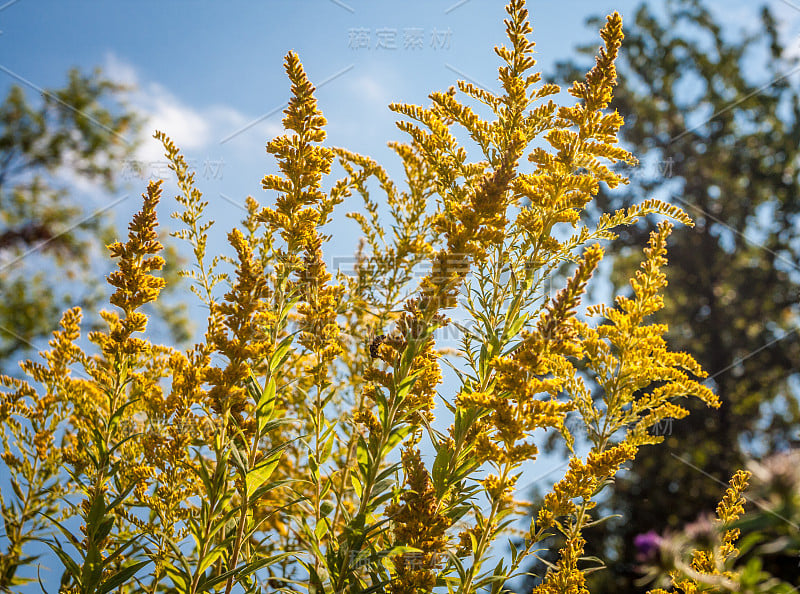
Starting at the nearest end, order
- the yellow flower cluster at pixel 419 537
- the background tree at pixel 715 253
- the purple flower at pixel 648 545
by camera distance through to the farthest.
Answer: the purple flower at pixel 648 545
the yellow flower cluster at pixel 419 537
the background tree at pixel 715 253

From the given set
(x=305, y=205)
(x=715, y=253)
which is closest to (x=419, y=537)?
(x=305, y=205)

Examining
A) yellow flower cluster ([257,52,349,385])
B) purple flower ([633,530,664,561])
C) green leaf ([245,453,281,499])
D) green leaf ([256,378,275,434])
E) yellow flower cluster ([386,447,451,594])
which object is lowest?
purple flower ([633,530,664,561])

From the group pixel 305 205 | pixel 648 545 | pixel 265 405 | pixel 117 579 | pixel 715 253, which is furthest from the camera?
pixel 715 253

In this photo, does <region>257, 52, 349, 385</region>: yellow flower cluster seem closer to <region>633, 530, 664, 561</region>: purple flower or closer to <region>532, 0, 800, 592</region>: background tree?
<region>633, 530, 664, 561</region>: purple flower

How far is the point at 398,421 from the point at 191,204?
1.04 metres

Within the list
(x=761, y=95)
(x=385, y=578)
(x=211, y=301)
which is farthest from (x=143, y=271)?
(x=761, y=95)

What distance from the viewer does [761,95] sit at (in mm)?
9336

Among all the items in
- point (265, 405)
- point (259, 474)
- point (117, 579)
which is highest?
point (265, 405)

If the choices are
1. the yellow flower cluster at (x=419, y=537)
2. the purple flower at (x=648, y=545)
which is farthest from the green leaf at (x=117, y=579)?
the purple flower at (x=648, y=545)

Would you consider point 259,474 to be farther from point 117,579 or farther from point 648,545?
point 648,545

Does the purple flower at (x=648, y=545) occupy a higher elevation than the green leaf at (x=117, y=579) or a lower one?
lower

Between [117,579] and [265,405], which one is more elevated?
[265,405]

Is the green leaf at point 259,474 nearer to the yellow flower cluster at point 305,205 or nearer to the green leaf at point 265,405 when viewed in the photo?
the green leaf at point 265,405

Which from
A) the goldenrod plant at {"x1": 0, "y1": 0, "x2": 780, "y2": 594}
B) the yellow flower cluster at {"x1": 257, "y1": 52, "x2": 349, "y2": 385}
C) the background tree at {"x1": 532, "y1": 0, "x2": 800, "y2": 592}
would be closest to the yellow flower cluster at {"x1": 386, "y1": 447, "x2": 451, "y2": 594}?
the goldenrod plant at {"x1": 0, "y1": 0, "x2": 780, "y2": 594}
